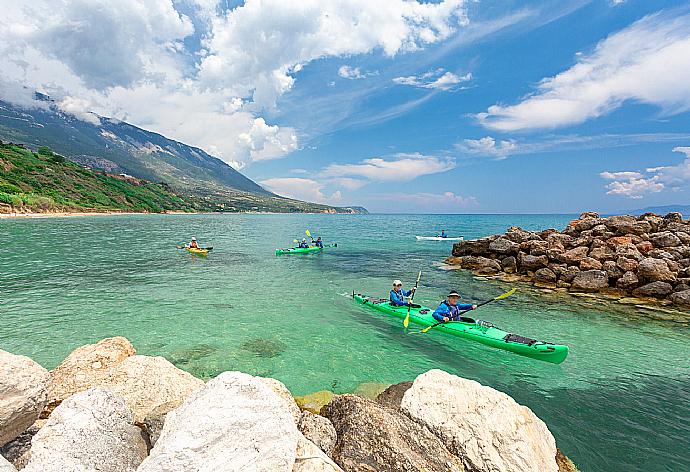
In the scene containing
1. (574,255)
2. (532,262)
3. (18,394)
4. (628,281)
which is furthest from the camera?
(532,262)

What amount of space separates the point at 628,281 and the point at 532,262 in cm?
690

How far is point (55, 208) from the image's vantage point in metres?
93.9

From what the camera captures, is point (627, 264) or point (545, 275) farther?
point (545, 275)

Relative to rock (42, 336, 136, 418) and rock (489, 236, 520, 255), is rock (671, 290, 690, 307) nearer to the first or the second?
rock (489, 236, 520, 255)

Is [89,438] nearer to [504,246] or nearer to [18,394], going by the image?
[18,394]

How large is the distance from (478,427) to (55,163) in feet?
526

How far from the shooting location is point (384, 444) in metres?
5.49

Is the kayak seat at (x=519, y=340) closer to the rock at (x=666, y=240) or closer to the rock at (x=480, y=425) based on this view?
the rock at (x=480, y=425)

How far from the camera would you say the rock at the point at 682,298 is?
20.5 metres

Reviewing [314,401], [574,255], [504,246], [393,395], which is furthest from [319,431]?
[504,246]

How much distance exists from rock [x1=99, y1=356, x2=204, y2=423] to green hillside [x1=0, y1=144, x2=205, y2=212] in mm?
103106

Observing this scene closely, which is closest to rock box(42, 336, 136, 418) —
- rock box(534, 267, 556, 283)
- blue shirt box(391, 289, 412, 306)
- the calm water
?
the calm water

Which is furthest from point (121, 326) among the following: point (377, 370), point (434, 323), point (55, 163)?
point (55, 163)

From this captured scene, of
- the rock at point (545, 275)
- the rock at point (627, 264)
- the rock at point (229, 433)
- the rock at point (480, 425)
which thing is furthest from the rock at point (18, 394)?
the rock at point (627, 264)
